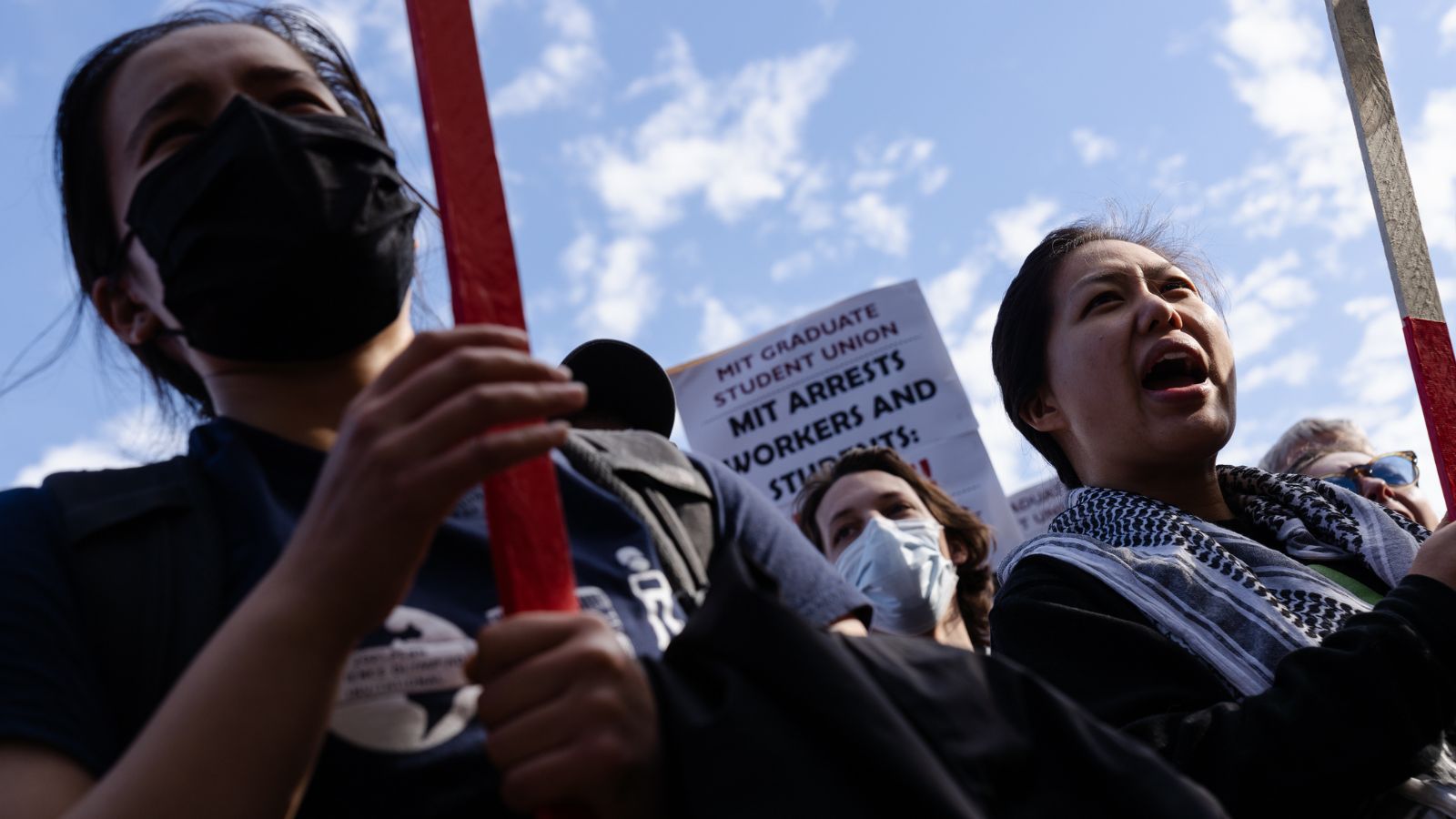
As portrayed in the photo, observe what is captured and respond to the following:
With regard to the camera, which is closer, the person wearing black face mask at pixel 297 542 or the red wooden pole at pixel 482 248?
the person wearing black face mask at pixel 297 542

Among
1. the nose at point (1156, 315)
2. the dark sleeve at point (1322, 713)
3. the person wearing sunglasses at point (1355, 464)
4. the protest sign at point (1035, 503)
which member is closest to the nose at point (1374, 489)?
the person wearing sunglasses at point (1355, 464)

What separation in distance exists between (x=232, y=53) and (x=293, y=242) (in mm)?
355

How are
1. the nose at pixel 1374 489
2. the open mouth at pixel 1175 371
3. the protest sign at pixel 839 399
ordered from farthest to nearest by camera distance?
1. the protest sign at pixel 839 399
2. the nose at pixel 1374 489
3. the open mouth at pixel 1175 371

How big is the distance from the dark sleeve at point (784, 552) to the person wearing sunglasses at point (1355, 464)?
317cm

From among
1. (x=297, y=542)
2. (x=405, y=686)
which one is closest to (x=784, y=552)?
(x=405, y=686)

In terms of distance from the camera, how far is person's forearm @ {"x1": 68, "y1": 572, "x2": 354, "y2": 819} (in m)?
1.05

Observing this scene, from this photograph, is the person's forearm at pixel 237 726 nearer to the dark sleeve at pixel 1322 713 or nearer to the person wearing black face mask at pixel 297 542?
the person wearing black face mask at pixel 297 542

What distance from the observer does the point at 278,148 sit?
1.45 metres

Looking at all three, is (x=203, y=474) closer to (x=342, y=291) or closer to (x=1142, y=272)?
(x=342, y=291)

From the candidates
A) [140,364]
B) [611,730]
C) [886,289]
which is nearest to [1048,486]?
[886,289]

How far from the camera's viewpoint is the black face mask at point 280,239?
1423 millimetres

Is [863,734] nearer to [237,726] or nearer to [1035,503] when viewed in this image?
[237,726]

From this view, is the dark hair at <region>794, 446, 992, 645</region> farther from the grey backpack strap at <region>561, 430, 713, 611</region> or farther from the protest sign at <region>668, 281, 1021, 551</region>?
the grey backpack strap at <region>561, 430, 713, 611</region>

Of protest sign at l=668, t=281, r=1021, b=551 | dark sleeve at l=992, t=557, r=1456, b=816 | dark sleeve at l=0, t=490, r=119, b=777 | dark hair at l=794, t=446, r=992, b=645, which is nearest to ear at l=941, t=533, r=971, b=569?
dark hair at l=794, t=446, r=992, b=645
